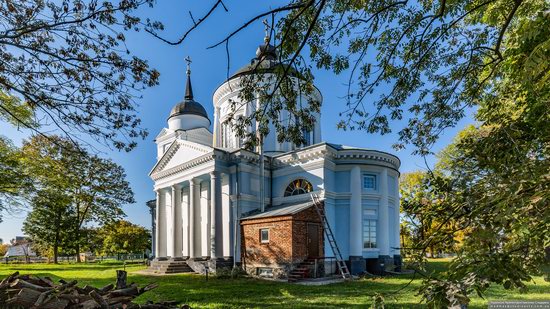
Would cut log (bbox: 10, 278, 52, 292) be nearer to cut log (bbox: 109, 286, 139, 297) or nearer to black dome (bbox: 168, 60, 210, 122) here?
cut log (bbox: 109, 286, 139, 297)

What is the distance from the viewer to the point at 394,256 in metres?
20.5

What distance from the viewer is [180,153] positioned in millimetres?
23188

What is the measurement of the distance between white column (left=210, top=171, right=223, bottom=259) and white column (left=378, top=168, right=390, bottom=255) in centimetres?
889

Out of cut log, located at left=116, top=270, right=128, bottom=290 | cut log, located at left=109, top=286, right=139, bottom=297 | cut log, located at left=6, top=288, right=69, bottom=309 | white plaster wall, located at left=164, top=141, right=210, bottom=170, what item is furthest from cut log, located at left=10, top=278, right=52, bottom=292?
white plaster wall, located at left=164, top=141, right=210, bottom=170

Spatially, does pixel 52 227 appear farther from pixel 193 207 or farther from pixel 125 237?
pixel 193 207

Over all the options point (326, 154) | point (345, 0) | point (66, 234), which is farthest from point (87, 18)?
point (66, 234)

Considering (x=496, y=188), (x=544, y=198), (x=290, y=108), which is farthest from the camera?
(x=290, y=108)

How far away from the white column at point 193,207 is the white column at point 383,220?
1102cm

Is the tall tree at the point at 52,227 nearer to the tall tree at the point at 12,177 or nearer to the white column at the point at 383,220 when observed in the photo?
the tall tree at the point at 12,177

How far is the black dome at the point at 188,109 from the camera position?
1195 inches

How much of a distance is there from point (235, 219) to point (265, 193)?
7.73ft

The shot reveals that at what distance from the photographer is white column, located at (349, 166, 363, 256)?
60.9 feet

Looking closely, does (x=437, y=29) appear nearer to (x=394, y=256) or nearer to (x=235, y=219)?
(x=235, y=219)

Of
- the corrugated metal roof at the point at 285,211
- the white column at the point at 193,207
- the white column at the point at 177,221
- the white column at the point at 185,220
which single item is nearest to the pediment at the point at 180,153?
the white column at the point at 193,207
